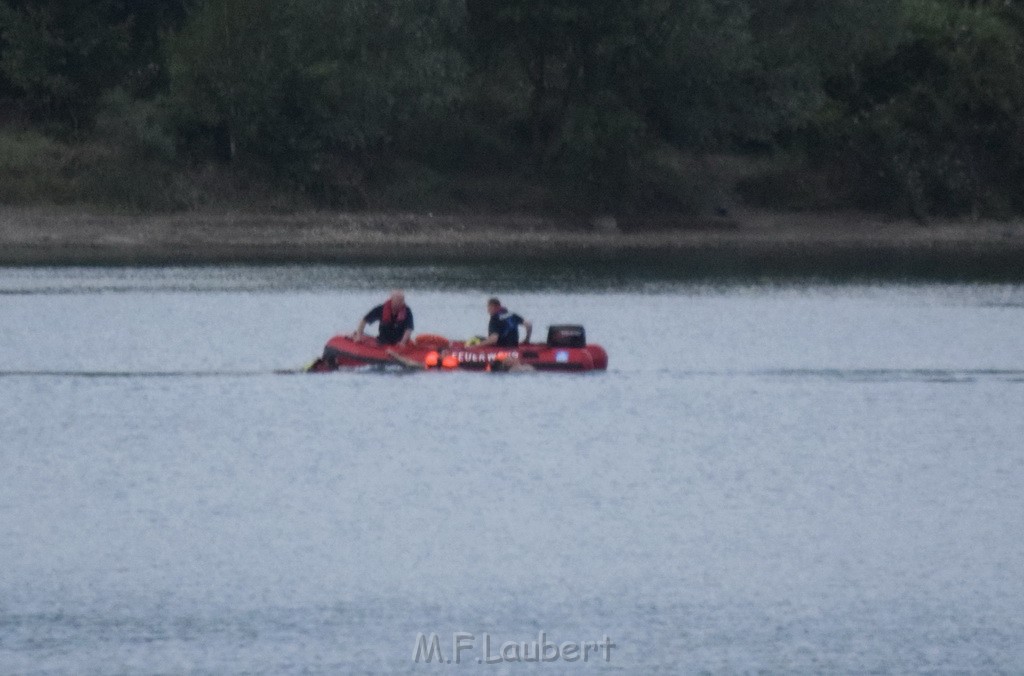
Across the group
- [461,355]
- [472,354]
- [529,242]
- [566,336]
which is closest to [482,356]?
[472,354]

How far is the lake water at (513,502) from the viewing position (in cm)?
1948

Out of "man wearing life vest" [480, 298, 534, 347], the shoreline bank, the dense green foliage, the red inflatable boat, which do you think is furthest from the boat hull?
the dense green foliage

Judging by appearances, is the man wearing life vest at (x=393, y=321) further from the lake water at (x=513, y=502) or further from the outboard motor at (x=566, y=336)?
the outboard motor at (x=566, y=336)

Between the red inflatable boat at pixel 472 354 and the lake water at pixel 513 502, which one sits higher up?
the red inflatable boat at pixel 472 354

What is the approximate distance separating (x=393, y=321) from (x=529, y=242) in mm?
31515

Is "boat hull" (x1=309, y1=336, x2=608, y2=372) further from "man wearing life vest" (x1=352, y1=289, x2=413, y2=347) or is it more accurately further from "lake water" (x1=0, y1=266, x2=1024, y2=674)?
"lake water" (x1=0, y1=266, x2=1024, y2=674)

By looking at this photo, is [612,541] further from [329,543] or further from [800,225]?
[800,225]

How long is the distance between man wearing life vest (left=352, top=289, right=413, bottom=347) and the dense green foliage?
29596 mm

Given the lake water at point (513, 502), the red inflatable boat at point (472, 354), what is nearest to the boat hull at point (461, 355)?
the red inflatable boat at point (472, 354)

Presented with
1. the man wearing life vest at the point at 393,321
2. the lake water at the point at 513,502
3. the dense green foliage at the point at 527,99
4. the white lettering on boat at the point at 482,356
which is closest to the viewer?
the lake water at the point at 513,502

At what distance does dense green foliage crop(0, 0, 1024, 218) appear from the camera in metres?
63.2

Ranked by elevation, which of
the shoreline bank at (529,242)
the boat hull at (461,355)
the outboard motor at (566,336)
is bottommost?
the boat hull at (461,355)

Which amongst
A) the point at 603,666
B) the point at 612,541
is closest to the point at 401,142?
the point at 612,541

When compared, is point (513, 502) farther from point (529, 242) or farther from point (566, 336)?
point (529, 242)
